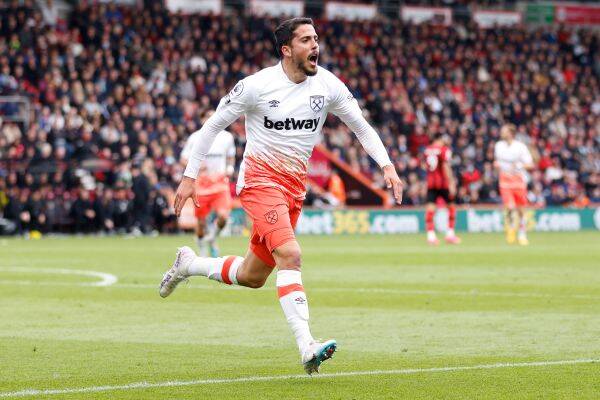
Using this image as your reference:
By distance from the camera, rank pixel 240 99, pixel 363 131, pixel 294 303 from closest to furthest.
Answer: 1. pixel 294 303
2. pixel 240 99
3. pixel 363 131

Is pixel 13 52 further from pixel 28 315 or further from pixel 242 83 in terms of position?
pixel 242 83

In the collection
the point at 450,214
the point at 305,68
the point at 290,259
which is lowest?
the point at 450,214

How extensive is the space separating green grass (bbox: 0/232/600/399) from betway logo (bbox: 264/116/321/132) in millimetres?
1638

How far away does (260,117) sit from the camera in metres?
8.80

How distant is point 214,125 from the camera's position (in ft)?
28.7

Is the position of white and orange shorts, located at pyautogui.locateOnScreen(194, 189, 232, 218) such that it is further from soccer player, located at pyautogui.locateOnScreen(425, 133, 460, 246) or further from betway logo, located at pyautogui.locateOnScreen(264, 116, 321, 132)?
betway logo, located at pyautogui.locateOnScreen(264, 116, 321, 132)

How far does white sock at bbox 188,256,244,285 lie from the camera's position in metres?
9.23

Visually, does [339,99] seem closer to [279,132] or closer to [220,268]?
[279,132]

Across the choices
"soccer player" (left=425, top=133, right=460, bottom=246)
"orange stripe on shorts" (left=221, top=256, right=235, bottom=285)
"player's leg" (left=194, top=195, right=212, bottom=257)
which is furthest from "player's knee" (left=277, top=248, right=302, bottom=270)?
"soccer player" (left=425, top=133, right=460, bottom=246)

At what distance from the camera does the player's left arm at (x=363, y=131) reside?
28.9 ft

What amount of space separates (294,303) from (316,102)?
1.47 meters

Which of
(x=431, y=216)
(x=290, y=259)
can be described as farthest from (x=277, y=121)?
(x=431, y=216)

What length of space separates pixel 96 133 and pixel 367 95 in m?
12.6

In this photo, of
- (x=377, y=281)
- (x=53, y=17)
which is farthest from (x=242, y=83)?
(x=53, y=17)
